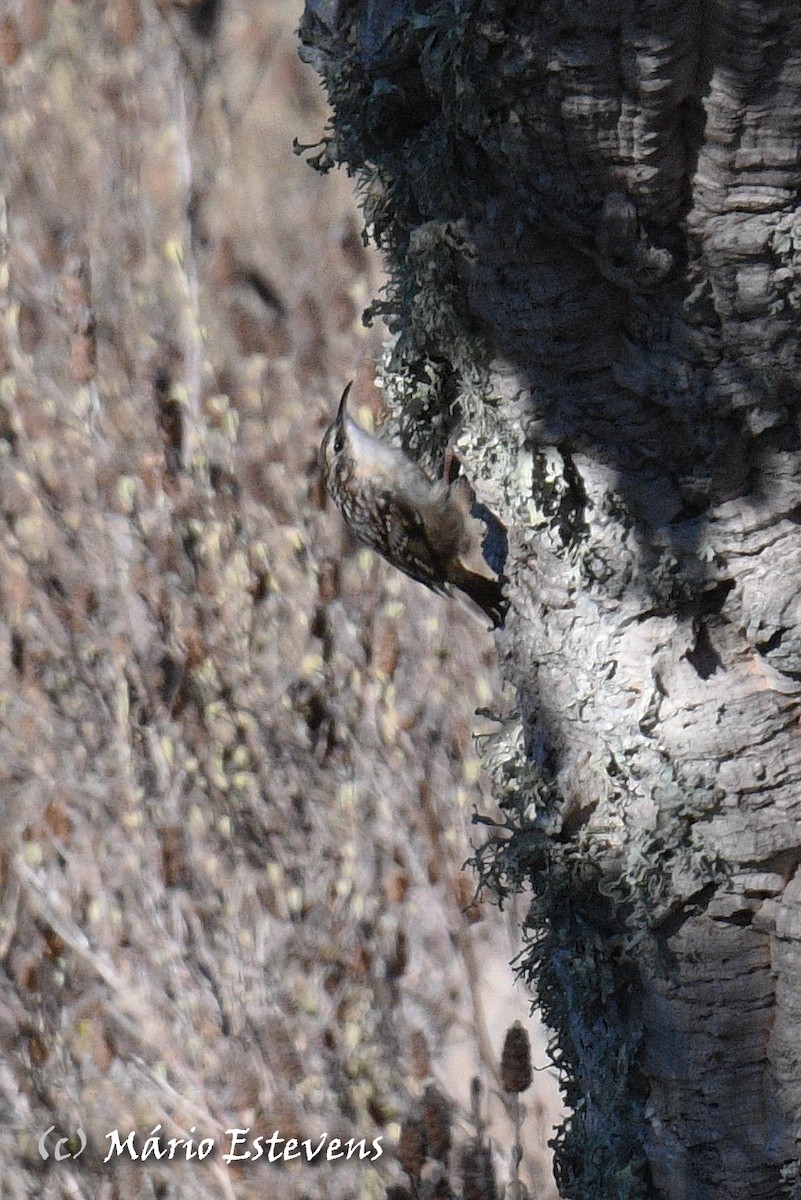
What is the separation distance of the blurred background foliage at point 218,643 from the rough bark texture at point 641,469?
4.18ft

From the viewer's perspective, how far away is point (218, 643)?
291cm

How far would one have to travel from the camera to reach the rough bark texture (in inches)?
37.9

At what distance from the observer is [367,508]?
1.89 metres

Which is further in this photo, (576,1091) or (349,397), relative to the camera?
(349,397)

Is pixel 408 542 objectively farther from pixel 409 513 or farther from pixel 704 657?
pixel 704 657

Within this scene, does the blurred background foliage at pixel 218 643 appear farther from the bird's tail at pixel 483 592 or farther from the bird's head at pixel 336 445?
the bird's tail at pixel 483 592

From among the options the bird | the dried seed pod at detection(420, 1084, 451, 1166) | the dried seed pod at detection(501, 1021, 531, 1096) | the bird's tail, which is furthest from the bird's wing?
the dried seed pod at detection(420, 1084, 451, 1166)

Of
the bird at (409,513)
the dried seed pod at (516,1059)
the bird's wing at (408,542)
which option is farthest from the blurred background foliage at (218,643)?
the bird's wing at (408,542)

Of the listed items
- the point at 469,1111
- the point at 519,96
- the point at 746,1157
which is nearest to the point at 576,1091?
the point at 746,1157

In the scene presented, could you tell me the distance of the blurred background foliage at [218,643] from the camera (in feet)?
8.82

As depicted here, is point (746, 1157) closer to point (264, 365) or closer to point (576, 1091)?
point (576, 1091)

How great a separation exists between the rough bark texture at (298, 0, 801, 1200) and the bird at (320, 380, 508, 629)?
0.31 meters

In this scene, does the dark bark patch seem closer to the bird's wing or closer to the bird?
the bird

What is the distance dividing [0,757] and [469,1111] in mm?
1601
